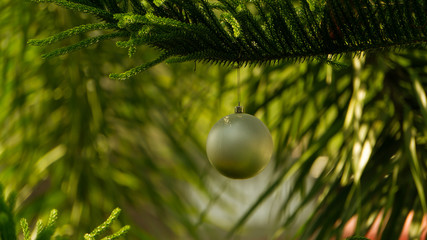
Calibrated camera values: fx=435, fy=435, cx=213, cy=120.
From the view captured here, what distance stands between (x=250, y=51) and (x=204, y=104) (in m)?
0.63

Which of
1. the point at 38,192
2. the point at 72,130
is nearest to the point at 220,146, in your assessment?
the point at 72,130

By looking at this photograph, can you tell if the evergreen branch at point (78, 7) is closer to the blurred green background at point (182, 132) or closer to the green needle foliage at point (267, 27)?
the green needle foliage at point (267, 27)

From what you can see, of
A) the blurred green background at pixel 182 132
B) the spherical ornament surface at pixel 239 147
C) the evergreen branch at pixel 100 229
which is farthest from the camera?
the blurred green background at pixel 182 132

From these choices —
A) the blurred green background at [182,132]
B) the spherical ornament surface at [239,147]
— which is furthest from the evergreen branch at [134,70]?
the blurred green background at [182,132]

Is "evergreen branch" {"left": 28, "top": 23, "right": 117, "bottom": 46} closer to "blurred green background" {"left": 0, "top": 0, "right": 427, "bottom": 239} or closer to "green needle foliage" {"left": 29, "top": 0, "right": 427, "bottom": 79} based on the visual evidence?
"green needle foliage" {"left": 29, "top": 0, "right": 427, "bottom": 79}

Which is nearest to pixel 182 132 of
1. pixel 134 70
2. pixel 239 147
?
pixel 239 147

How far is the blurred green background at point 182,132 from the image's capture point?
0.56 m

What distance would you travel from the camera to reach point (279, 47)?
0.27 meters

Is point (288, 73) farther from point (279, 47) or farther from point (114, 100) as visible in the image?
point (279, 47)

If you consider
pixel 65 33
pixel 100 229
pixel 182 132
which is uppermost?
pixel 182 132

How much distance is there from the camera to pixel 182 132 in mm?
917

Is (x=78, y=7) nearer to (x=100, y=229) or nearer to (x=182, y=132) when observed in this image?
(x=100, y=229)

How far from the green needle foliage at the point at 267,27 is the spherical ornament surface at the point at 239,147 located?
10 centimetres

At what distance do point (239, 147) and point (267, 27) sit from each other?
13cm
